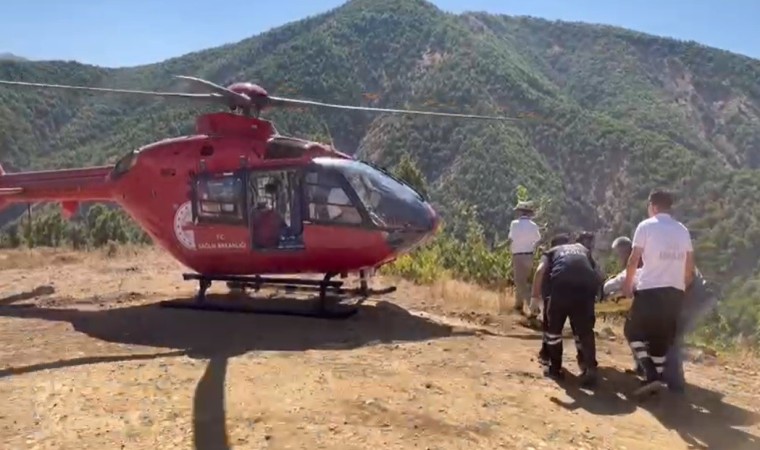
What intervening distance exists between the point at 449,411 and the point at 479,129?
63602 mm

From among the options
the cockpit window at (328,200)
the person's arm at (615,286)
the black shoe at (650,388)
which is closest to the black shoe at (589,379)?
the black shoe at (650,388)

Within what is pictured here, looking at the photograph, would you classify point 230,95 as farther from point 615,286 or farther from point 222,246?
point 615,286

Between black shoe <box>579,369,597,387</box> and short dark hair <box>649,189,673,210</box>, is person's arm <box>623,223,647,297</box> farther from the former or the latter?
black shoe <box>579,369,597,387</box>

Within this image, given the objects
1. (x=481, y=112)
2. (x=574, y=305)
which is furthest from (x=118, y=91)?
(x=481, y=112)

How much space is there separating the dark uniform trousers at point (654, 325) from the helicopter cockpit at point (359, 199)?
3525mm

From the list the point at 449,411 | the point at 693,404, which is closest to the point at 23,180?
the point at 449,411

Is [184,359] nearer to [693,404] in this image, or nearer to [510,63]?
[693,404]

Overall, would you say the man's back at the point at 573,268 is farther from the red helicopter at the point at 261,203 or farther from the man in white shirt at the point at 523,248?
the man in white shirt at the point at 523,248

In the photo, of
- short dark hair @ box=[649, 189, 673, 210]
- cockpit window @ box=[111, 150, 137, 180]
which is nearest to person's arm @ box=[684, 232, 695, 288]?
short dark hair @ box=[649, 189, 673, 210]

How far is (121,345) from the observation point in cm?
870

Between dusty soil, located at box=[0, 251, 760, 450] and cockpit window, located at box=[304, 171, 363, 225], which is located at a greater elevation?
cockpit window, located at box=[304, 171, 363, 225]

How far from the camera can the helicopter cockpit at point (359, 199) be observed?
32.3 feet

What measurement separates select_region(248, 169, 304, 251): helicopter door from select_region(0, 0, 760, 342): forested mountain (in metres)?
21.3

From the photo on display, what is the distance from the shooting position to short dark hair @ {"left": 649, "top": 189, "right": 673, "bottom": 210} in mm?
6949
